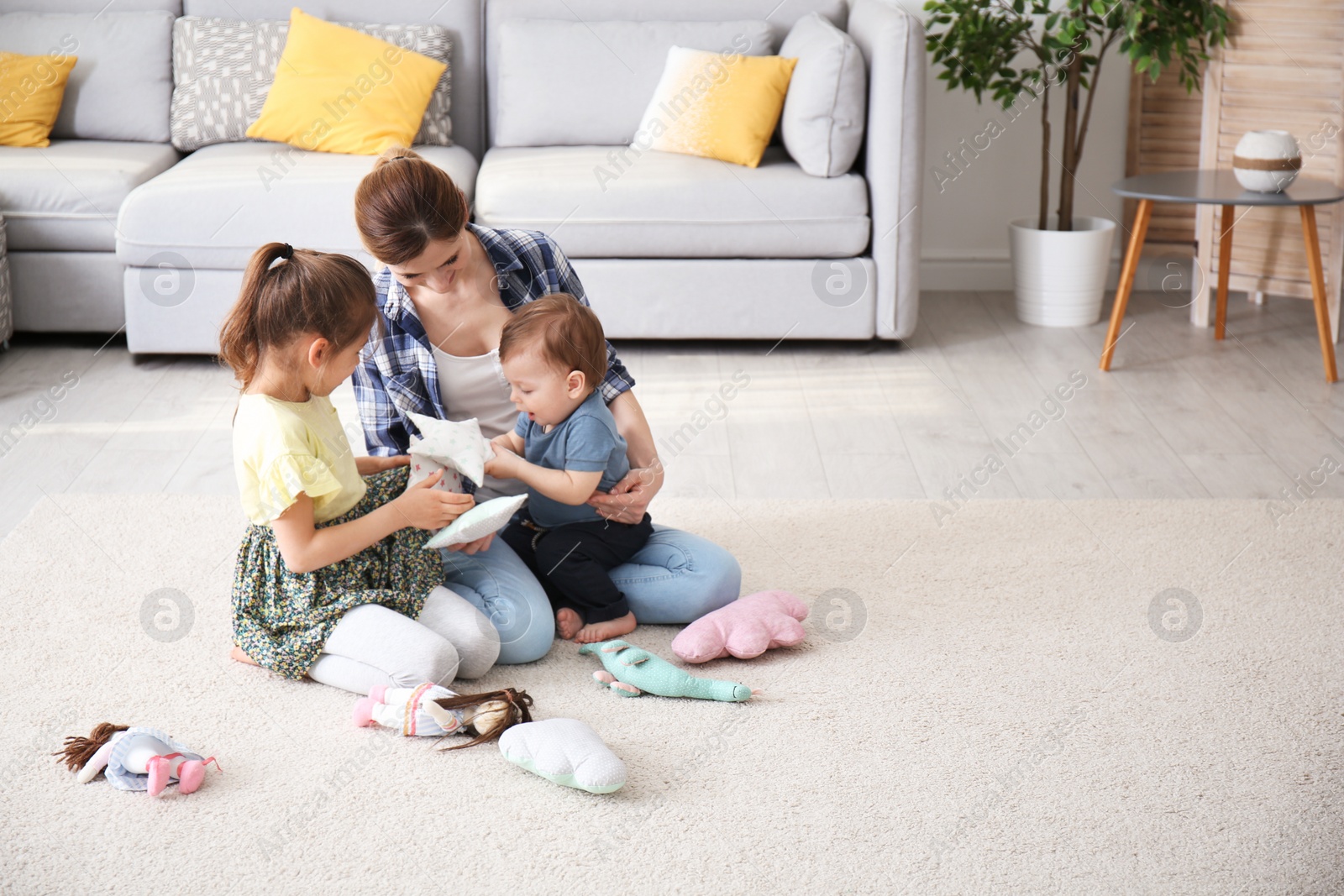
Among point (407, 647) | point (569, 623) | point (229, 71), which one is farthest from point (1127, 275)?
point (229, 71)

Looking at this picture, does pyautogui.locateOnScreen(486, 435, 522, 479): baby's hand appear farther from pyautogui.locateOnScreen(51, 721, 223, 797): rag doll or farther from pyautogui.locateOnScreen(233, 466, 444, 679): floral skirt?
pyautogui.locateOnScreen(51, 721, 223, 797): rag doll

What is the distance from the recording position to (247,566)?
5.34 feet

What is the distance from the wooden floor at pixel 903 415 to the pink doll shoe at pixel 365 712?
89cm

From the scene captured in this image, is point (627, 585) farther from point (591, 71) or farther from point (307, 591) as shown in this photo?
point (591, 71)

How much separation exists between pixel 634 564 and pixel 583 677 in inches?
8.8

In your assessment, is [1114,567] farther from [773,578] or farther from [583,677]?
[583,677]

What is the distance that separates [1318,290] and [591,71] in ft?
6.26

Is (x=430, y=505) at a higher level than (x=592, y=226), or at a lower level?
lower

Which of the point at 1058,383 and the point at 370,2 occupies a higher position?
the point at 370,2

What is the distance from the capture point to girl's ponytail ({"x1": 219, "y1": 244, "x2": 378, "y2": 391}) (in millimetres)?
1491

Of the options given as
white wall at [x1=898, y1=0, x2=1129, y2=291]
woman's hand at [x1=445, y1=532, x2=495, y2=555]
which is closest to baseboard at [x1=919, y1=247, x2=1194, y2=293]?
white wall at [x1=898, y1=0, x2=1129, y2=291]

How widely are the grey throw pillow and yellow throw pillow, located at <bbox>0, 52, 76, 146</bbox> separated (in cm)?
196

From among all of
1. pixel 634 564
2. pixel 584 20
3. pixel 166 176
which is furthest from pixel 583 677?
pixel 584 20

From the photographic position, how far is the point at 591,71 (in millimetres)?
3412
